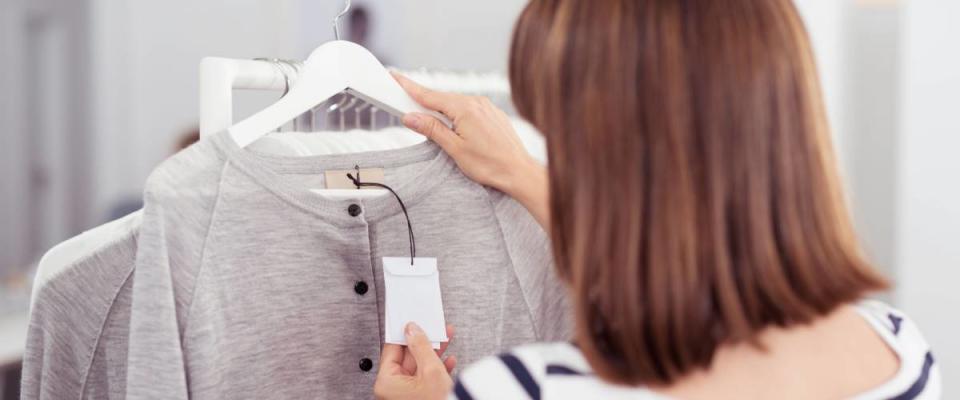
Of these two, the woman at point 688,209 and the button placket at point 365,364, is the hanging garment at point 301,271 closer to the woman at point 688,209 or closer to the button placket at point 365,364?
the button placket at point 365,364

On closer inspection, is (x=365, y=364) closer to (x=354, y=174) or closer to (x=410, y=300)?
(x=410, y=300)

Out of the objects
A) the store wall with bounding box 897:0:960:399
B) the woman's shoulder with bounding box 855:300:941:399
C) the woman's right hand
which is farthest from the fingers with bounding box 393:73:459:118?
the store wall with bounding box 897:0:960:399

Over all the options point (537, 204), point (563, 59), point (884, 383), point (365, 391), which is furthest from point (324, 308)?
point (884, 383)

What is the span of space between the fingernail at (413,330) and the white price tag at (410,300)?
1cm

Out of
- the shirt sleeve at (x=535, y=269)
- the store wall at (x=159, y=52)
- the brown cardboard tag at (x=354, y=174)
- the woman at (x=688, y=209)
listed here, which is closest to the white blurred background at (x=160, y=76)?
the store wall at (x=159, y=52)

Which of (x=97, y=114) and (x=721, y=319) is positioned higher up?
(x=97, y=114)

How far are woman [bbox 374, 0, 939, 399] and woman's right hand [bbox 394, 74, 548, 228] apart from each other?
0.86ft

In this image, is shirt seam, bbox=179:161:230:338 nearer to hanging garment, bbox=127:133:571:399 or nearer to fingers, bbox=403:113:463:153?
hanging garment, bbox=127:133:571:399

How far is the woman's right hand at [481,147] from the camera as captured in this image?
104cm

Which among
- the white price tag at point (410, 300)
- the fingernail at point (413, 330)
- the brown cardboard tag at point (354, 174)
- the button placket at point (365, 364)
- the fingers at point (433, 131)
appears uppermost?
the fingers at point (433, 131)

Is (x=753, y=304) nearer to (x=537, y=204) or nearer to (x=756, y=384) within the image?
(x=756, y=384)

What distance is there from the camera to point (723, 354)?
77cm

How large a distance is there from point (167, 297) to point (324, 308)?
0.18m

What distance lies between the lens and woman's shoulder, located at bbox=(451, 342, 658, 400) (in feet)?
2.45
